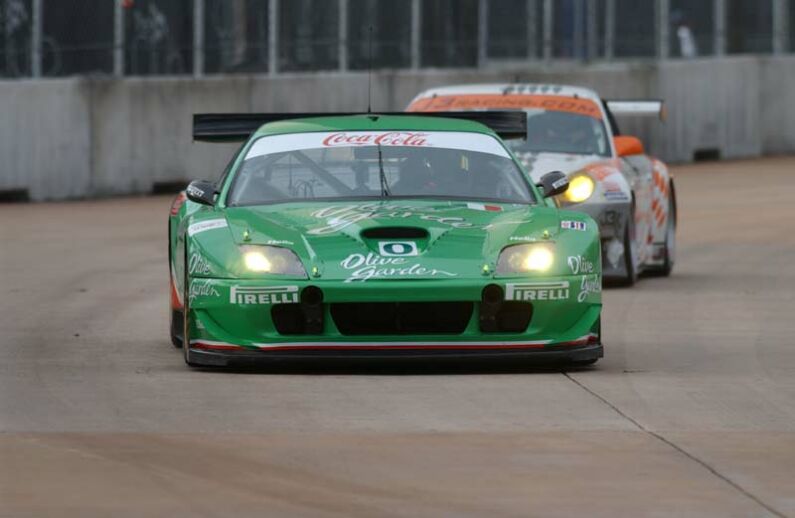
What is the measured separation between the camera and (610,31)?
32.6 m

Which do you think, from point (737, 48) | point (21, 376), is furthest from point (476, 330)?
point (737, 48)

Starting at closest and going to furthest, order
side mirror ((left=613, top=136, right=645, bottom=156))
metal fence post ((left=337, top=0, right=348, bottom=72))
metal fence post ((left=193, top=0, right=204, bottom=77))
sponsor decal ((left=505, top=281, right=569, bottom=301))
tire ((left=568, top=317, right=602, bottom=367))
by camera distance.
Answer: sponsor decal ((left=505, top=281, right=569, bottom=301)) < tire ((left=568, top=317, right=602, bottom=367)) < side mirror ((left=613, top=136, right=645, bottom=156)) < metal fence post ((left=193, top=0, right=204, bottom=77)) < metal fence post ((left=337, top=0, right=348, bottom=72))

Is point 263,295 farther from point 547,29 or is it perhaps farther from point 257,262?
point 547,29

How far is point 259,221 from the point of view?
1022cm

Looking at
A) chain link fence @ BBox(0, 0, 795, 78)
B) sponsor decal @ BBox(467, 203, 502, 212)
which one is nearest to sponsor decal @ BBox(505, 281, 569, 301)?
sponsor decal @ BBox(467, 203, 502, 212)

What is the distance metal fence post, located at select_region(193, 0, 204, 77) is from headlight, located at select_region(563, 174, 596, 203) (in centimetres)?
1161

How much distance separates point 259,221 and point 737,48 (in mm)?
23840

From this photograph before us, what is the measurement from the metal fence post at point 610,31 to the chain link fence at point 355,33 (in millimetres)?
21

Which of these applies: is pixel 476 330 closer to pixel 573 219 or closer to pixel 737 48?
pixel 573 219

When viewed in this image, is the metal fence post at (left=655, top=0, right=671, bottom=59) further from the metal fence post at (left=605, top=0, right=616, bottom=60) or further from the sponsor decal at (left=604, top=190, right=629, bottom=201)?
the sponsor decal at (left=604, top=190, right=629, bottom=201)

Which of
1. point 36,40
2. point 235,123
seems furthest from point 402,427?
point 36,40

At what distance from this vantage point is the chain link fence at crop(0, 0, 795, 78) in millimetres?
24422

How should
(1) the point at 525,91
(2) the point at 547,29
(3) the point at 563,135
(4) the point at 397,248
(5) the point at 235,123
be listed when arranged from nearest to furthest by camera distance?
(4) the point at 397,248 < (5) the point at 235,123 < (3) the point at 563,135 < (1) the point at 525,91 < (2) the point at 547,29

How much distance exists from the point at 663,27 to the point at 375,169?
22.3 meters
